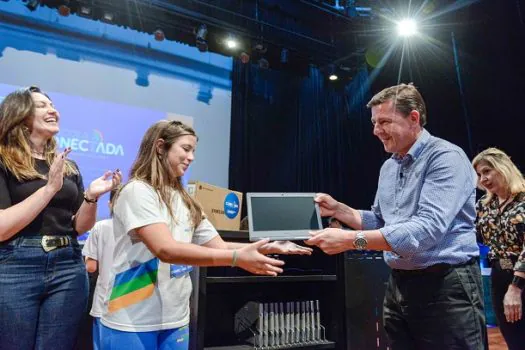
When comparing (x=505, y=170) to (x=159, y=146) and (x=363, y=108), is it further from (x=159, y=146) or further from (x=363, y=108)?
(x=363, y=108)

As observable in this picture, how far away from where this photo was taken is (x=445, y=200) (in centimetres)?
157

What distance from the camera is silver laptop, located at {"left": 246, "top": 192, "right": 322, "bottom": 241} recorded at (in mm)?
2002

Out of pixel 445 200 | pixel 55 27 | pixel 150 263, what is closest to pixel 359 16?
pixel 55 27

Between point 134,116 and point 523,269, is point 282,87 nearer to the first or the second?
point 134,116

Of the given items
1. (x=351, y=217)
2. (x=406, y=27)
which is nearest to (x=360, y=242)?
(x=351, y=217)

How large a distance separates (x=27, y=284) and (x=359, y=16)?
531 cm

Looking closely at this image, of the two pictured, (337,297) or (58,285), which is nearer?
(58,285)

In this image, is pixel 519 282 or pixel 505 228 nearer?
pixel 519 282

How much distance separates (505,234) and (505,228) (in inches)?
1.4

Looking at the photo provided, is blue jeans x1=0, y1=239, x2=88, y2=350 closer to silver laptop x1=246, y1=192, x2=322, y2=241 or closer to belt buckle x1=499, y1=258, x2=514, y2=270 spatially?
silver laptop x1=246, y1=192, x2=322, y2=241

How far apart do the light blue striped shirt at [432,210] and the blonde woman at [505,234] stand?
0.96 metres

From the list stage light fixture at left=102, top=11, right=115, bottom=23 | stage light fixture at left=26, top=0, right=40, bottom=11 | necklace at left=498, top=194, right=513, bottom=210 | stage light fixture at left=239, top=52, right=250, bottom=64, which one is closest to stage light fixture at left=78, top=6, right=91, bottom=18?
stage light fixture at left=102, top=11, right=115, bottom=23

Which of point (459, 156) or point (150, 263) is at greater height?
point (459, 156)

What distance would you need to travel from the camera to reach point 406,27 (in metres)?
5.88
